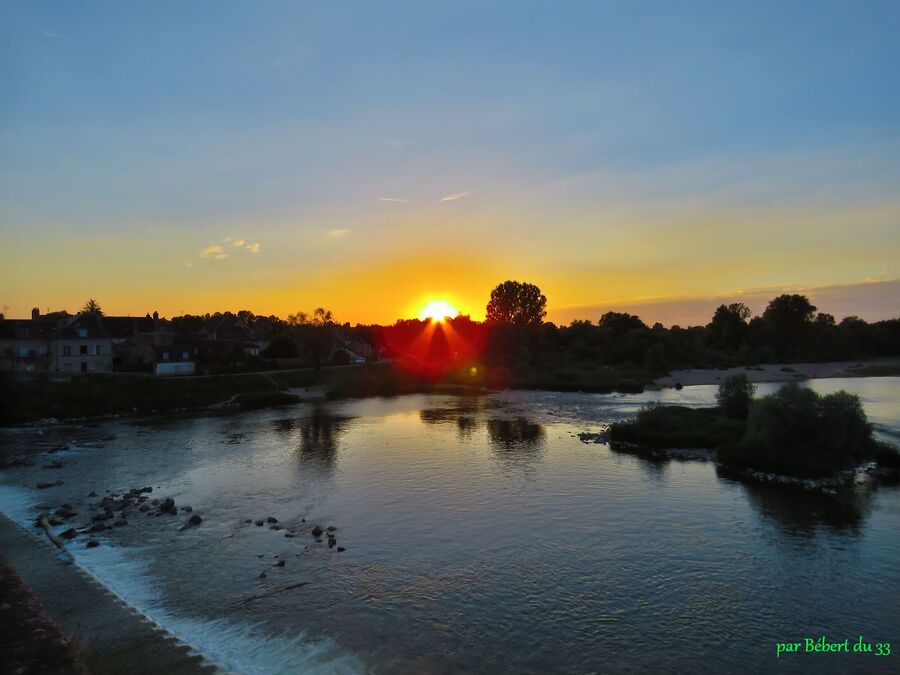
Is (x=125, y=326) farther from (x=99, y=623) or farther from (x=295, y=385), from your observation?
(x=99, y=623)

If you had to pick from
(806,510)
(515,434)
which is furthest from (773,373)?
(806,510)

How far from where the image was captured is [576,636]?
16109mm

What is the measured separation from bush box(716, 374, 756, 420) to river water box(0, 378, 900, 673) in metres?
12.5

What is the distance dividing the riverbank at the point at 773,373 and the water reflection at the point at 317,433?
183 feet

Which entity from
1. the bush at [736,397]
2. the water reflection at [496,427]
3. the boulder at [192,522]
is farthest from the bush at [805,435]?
the boulder at [192,522]

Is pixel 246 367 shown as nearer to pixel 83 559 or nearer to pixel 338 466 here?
pixel 338 466

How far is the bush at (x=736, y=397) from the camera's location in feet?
152

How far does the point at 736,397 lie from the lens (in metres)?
47.1

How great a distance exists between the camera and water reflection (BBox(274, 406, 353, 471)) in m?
39.3

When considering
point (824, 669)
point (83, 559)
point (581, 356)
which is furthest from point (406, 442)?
point (581, 356)

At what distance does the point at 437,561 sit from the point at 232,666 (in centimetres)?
844

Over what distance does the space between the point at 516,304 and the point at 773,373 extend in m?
75.2

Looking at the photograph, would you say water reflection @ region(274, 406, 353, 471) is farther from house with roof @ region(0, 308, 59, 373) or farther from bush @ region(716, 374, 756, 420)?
house with roof @ region(0, 308, 59, 373)

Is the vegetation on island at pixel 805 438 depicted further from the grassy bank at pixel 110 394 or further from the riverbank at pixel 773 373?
the riverbank at pixel 773 373
